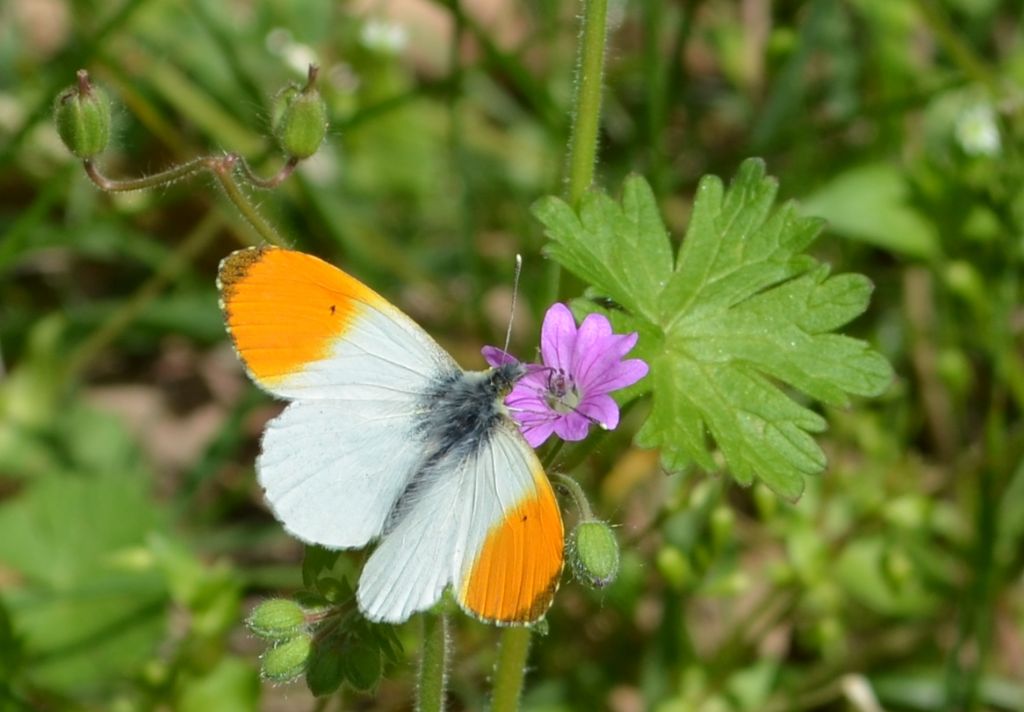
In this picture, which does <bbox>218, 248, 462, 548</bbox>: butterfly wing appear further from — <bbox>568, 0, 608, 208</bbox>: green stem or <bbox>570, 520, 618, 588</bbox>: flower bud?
<bbox>568, 0, 608, 208</bbox>: green stem

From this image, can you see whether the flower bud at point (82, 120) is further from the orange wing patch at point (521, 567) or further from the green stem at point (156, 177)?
the orange wing patch at point (521, 567)

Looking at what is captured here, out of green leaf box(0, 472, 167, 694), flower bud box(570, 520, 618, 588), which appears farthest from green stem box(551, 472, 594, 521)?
green leaf box(0, 472, 167, 694)

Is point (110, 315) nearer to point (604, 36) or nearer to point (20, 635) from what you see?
point (20, 635)

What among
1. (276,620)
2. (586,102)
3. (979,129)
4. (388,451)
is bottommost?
(276,620)

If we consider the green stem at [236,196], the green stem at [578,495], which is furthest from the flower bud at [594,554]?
the green stem at [236,196]

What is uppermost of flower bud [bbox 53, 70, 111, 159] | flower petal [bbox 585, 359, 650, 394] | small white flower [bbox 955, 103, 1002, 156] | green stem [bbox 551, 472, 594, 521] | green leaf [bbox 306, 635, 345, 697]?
small white flower [bbox 955, 103, 1002, 156]

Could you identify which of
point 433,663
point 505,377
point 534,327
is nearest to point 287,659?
point 433,663

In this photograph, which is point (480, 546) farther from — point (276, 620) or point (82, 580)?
point (82, 580)
